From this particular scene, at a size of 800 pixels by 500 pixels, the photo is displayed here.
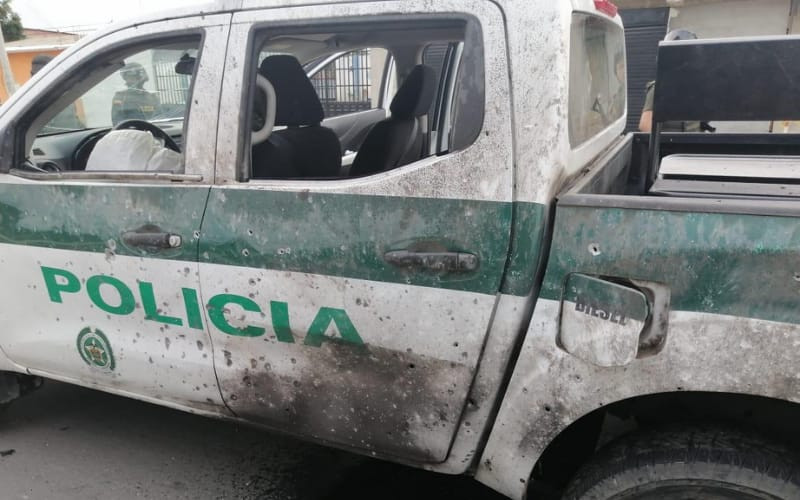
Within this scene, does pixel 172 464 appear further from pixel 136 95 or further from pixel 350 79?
pixel 350 79

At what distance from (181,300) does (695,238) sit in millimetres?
1555

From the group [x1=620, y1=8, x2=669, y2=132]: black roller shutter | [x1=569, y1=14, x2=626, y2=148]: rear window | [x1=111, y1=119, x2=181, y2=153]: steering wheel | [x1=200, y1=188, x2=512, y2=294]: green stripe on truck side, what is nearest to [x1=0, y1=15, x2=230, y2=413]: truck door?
[x1=200, y1=188, x2=512, y2=294]: green stripe on truck side

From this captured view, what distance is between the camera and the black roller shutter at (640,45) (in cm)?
862

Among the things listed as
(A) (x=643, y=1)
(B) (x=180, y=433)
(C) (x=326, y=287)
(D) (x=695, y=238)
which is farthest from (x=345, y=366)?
(A) (x=643, y=1)

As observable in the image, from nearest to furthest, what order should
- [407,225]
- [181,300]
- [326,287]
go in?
[407,225], [326,287], [181,300]

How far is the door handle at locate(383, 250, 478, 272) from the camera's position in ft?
Answer: 5.22

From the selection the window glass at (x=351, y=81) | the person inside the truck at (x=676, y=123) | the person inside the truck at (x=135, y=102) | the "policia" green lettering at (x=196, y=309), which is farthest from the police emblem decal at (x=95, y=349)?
the person inside the truck at (x=676, y=123)

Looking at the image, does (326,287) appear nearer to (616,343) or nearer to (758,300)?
(616,343)

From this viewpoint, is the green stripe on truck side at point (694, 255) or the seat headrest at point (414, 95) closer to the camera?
the green stripe on truck side at point (694, 255)

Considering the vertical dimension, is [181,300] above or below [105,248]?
below

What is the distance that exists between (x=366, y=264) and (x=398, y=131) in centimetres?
123

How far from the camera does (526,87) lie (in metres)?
1.53

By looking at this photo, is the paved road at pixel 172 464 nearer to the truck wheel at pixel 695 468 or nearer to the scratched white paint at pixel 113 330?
the scratched white paint at pixel 113 330

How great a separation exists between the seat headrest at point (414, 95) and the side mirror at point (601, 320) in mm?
1511
